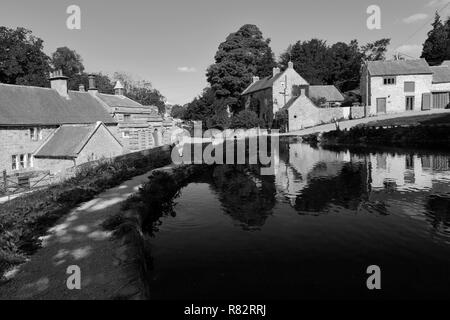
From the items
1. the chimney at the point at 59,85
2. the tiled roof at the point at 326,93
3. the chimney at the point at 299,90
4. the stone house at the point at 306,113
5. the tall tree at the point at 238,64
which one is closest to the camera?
the chimney at the point at 59,85

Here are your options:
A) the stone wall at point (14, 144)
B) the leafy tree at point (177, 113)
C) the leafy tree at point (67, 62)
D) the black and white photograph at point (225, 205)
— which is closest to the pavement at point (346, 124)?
the black and white photograph at point (225, 205)

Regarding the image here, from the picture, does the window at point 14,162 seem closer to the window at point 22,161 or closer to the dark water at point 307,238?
the window at point 22,161

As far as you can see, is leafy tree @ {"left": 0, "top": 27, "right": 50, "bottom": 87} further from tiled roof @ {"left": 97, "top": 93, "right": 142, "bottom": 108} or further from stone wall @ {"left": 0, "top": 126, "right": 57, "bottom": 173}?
stone wall @ {"left": 0, "top": 126, "right": 57, "bottom": 173}

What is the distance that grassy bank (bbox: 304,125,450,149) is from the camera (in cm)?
4078

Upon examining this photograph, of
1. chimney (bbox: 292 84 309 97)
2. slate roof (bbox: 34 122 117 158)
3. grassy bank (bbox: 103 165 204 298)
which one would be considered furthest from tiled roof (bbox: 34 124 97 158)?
chimney (bbox: 292 84 309 97)

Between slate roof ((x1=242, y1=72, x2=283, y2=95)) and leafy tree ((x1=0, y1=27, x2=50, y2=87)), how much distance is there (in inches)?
1421

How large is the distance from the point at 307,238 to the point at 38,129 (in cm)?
3054

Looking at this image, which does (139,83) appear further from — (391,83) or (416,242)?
(416,242)

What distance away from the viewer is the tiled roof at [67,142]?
105 ft

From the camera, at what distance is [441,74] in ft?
185

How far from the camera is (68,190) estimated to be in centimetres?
1772

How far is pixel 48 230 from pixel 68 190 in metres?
5.11

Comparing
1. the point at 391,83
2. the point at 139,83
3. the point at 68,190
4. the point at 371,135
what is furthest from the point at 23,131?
the point at 139,83

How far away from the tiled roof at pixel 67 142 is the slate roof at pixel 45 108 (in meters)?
2.25
